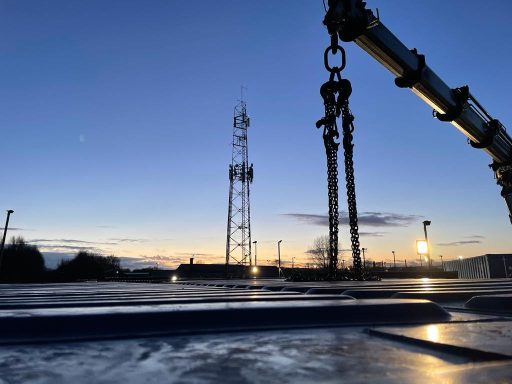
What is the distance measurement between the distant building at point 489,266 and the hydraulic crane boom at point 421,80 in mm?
40686

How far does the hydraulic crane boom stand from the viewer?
7977 mm

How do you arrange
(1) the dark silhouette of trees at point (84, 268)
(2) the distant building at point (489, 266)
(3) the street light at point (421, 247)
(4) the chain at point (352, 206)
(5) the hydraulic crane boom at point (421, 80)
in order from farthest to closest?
(1) the dark silhouette of trees at point (84, 268) < (2) the distant building at point (489, 266) < (3) the street light at point (421, 247) < (4) the chain at point (352, 206) < (5) the hydraulic crane boom at point (421, 80)

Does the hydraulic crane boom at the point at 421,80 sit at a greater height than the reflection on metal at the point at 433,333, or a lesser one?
greater

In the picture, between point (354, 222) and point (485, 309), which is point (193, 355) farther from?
point (354, 222)

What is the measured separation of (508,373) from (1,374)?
157 cm

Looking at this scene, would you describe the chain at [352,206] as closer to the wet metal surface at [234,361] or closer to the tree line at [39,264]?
the wet metal surface at [234,361]

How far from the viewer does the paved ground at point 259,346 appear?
132 centimetres

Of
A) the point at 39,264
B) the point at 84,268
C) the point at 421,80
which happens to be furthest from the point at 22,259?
the point at 421,80

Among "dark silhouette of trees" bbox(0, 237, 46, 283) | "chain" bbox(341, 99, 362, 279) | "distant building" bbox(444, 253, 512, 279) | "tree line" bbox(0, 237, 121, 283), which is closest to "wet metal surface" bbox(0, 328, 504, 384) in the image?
"chain" bbox(341, 99, 362, 279)

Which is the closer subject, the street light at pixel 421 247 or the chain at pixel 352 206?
the chain at pixel 352 206

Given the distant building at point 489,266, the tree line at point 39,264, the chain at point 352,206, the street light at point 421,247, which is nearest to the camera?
the chain at point 352,206

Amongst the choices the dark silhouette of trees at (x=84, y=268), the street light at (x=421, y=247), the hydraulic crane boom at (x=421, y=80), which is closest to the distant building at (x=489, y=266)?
the street light at (x=421, y=247)

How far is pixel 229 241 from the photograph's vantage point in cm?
5209

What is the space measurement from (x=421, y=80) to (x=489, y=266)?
162 feet
